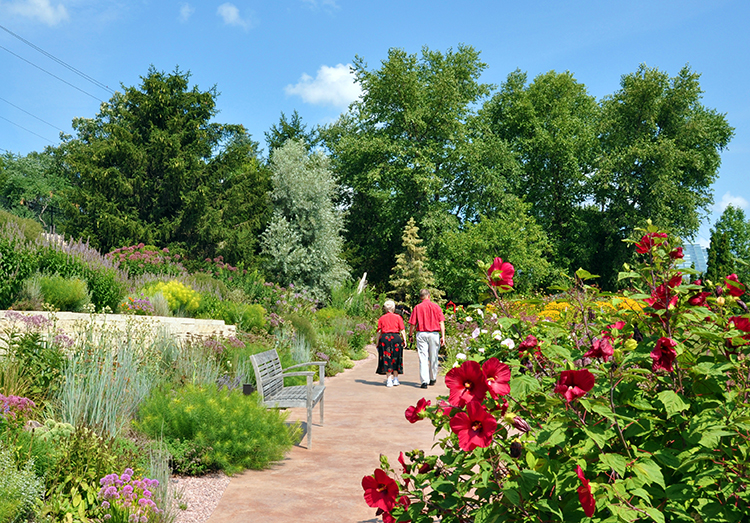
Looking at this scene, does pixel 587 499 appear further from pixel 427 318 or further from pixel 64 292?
pixel 64 292

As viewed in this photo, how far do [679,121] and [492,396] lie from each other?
34.5 meters

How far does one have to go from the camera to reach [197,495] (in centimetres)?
444

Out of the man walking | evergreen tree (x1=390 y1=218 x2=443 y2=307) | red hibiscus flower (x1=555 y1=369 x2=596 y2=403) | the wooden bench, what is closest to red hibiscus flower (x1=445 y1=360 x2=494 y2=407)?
Answer: red hibiscus flower (x1=555 y1=369 x2=596 y2=403)

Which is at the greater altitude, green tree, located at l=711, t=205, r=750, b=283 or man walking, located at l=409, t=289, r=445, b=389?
green tree, located at l=711, t=205, r=750, b=283

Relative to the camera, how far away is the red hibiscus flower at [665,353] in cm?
193

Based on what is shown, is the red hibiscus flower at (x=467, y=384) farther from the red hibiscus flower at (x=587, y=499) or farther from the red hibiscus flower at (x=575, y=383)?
the red hibiscus flower at (x=587, y=499)

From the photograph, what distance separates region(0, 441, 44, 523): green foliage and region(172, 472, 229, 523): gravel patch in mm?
935

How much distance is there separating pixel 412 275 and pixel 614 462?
905 inches

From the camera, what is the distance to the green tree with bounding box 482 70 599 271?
106 ft

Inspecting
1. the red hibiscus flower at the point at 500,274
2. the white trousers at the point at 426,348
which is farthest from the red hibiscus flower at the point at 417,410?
the white trousers at the point at 426,348

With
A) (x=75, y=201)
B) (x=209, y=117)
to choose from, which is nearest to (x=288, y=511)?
(x=75, y=201)

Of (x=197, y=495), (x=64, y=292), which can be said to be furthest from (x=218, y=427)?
(x=64, y=292)

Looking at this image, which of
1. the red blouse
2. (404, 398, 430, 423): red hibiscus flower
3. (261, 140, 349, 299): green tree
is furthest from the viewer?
(261, 140, 349, 299): green tree

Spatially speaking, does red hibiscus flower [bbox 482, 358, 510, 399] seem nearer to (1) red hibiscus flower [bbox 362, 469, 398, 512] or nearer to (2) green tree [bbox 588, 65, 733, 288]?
(1) red hibiscus flower [bbox 362, 469, 398, 512]
